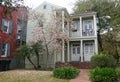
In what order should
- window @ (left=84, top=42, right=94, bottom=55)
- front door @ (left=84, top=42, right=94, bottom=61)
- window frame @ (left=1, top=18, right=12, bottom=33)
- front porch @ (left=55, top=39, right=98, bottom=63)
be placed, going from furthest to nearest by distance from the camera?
window @ (left=84, top=42, right=94, bottom=55) → front door @ (left=84, top=42, right=94, bottom=61) → front porch @ (left=55, top=39, right=98, bottom=63) → window frame @ (left=1, top=18, right=12, bottom=33)

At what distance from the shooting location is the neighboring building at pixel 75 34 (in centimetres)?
2225

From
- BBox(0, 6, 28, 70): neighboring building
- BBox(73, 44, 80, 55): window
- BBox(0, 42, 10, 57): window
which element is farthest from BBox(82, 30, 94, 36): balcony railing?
BBox(0, 42, 10, 57): window

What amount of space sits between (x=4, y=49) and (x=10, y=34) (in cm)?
218

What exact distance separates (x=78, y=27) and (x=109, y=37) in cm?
636

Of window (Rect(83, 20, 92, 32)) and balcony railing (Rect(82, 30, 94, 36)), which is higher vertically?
window (Rect(83, 20, 92, 32))

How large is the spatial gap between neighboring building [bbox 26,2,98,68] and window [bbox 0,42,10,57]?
2.79 metres

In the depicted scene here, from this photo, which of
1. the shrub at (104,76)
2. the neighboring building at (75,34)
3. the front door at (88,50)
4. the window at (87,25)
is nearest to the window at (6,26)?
the neighboring building at (75,34)

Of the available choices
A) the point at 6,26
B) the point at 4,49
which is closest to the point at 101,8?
the point at 6,26

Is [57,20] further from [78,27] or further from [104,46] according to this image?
[104,46]

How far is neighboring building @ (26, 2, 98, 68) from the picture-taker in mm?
22250

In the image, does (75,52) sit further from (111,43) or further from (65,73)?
(65,73)

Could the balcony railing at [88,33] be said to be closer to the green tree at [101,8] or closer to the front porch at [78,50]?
the front porch at [78,50]

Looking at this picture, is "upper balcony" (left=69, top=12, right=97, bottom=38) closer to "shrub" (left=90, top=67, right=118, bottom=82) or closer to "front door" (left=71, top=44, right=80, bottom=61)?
"front door" (left=71, top=44, right=80, bottom=61)

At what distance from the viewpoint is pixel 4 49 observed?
72.1 feet
